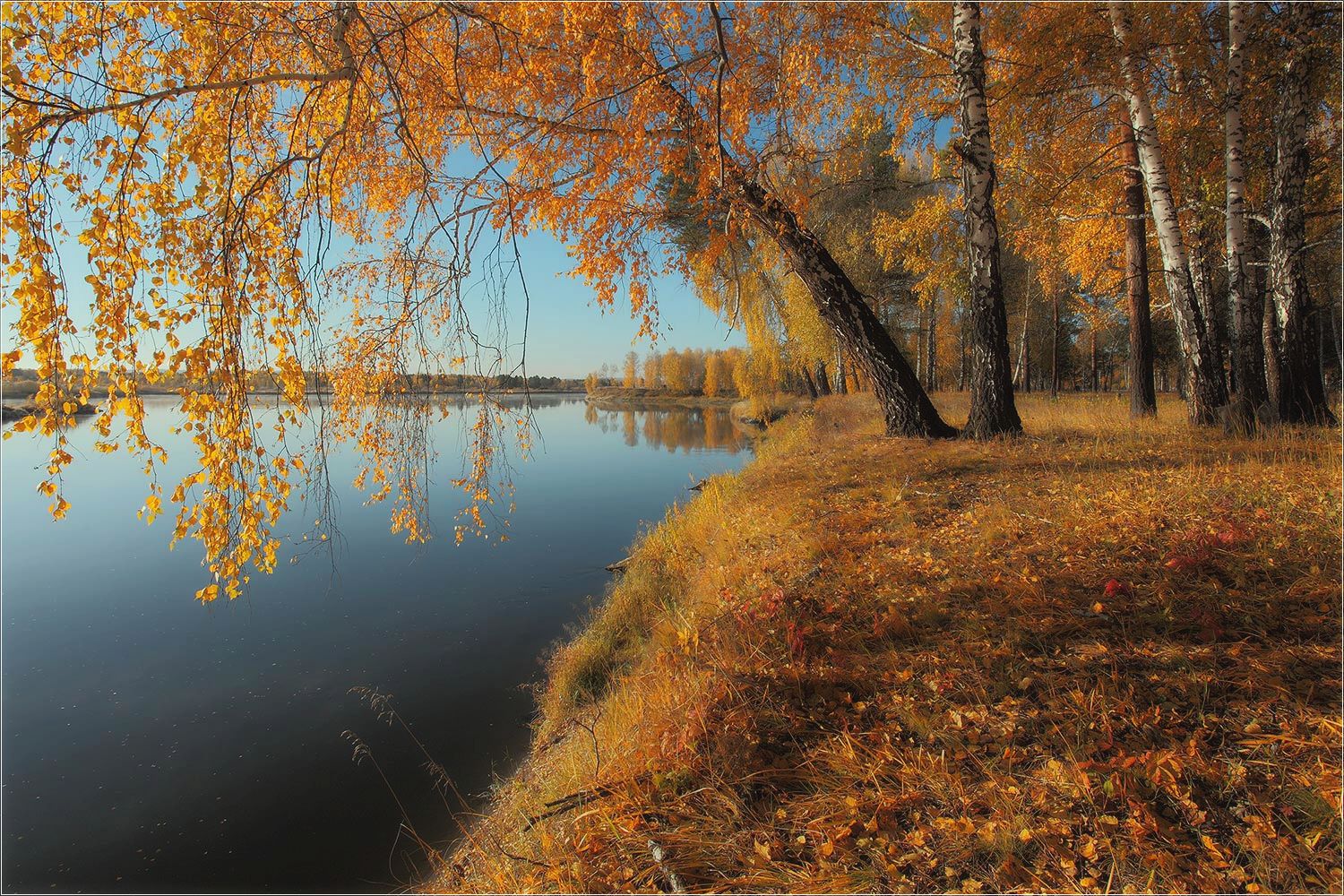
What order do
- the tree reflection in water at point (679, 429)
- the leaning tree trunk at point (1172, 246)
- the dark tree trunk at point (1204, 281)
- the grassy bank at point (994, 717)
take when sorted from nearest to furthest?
the grassy bank at point (994, 717), the leaning tree trunk at point (1172, 246), the dark tree trunk at point (1204, 281), the tree reflection in water at point (679, 429)

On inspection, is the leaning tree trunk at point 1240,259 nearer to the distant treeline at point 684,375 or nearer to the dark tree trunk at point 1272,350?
the dark tree trunk at point 1272,350

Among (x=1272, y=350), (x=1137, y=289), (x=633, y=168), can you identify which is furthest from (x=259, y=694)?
(x=1137, y=289)

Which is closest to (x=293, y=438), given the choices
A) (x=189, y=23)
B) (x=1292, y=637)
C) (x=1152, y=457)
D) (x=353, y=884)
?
(x=189, y=23)

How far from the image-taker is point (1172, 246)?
6324 millimetres

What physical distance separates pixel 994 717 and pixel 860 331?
5.88 metres

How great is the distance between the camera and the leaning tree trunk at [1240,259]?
5.80m

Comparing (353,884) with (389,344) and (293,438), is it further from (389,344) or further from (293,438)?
(389,344)

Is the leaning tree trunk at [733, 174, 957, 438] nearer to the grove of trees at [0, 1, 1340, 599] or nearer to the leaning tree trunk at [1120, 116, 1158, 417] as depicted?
the grove of trees at [0, 1, 1340, 599]

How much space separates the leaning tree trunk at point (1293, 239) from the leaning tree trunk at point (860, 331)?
3.29 meters

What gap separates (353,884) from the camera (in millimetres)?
4008

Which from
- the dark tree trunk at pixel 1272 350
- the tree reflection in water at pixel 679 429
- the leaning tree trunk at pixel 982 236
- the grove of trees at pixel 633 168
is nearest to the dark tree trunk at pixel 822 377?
the tree reflection in water at pixel 679 429

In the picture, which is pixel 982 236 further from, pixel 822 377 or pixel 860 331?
pixel 822 377

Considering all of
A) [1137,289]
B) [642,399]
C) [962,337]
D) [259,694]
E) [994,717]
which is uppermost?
[962,337]

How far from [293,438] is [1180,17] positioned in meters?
10.7
